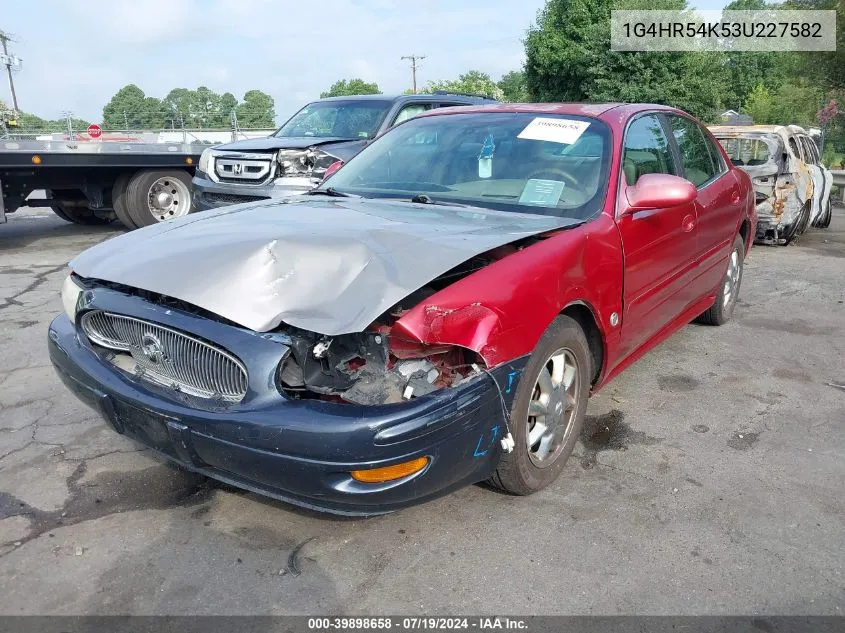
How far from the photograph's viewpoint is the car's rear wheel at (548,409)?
8.73ft

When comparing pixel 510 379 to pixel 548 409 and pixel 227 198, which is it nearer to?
pixel 548 409

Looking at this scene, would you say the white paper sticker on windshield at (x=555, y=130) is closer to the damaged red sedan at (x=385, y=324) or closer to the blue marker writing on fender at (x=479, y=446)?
the damaged red sedan at (x=385, y=324)

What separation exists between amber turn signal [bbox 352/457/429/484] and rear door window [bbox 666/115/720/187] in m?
2.88

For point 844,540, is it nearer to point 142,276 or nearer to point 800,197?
point 142,276

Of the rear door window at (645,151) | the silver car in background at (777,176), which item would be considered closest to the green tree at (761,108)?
the silver car in background at (777,176)

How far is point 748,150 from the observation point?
9320mm

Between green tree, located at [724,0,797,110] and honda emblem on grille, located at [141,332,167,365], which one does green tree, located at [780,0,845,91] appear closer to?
honda emblem on grille, located at [141,332,167,365]

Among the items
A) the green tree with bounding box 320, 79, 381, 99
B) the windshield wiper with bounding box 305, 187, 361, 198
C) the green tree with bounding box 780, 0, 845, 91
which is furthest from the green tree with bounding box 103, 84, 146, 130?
the windshield wiper with bounding box 305, 187, 361, 198

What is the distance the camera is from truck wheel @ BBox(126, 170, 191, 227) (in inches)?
376

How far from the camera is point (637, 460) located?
3320 millimetres

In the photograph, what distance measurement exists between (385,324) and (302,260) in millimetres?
396

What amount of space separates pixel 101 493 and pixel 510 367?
1.91m

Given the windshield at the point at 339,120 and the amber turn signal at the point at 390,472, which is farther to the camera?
the windshield at the point at 339,120

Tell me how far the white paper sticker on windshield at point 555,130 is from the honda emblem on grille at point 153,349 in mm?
2143
